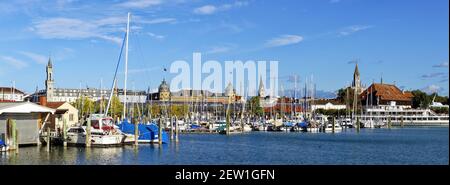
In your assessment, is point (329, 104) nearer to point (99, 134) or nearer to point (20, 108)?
point (99, 134)

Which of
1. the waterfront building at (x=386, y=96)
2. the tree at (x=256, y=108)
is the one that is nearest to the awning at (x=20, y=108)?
the tree at (x=256, y=108)

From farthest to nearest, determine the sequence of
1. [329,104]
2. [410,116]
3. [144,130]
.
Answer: [329,104] → [410,116] → [144,130]

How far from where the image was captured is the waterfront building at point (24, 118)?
4303 centimetres

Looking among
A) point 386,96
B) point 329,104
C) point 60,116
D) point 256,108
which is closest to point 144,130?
point 60,116

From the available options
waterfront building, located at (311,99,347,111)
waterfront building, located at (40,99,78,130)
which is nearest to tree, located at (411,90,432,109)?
waterfront building, located at (311,99,347,111)

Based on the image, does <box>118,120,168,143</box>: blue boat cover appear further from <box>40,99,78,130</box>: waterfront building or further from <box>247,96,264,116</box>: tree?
<box>247,96,264,116</box>: tree

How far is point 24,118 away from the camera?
1756 inches

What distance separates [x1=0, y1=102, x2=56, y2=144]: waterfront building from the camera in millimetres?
43031

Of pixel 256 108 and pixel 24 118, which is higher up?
pixel 256 108

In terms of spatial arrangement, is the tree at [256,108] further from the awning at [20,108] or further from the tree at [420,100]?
the awning at [20,108]

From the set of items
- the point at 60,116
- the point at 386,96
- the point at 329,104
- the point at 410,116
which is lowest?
the point at 410,116
